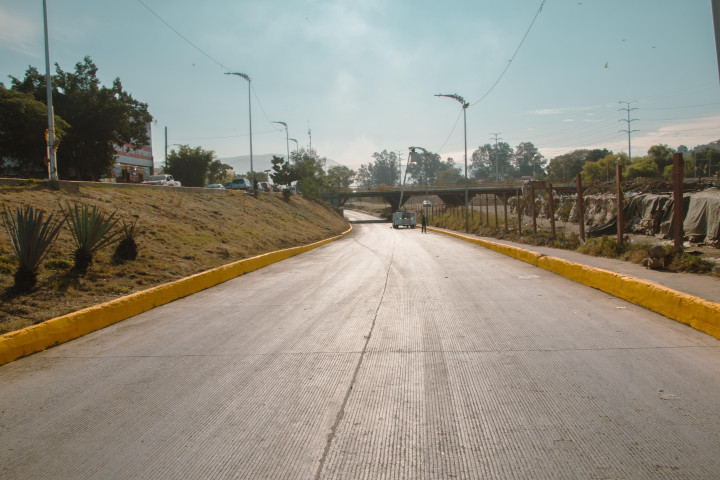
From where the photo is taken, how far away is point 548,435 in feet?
12.0

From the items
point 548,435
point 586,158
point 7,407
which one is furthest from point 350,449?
point 586,158

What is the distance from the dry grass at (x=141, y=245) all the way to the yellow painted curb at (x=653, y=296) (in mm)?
8935

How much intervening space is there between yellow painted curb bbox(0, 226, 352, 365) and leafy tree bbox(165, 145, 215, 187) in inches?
2678

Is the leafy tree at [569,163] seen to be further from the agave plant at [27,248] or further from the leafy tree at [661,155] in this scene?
the agave plant at [27,248]

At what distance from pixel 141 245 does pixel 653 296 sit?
38.2 ft

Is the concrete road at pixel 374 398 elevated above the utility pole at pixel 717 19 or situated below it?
below

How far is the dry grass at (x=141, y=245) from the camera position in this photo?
8312 mm

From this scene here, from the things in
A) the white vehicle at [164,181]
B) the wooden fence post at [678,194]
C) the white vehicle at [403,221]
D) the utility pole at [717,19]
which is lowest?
the white vehicle at [403,221]

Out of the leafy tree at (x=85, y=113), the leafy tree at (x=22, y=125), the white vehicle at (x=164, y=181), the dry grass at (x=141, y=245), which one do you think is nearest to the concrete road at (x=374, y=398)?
the dry grass at (x=141, y=245)

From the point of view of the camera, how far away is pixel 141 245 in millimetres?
13281

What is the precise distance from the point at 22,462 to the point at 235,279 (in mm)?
9781

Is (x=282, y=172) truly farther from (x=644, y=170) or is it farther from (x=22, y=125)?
(x=644, y=170)

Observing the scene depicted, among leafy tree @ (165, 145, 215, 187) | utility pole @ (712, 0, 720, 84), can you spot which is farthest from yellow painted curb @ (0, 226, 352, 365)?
leafy tree @ (165, 145, 215, 187)

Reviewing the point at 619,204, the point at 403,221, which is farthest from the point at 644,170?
the point at 619,204
